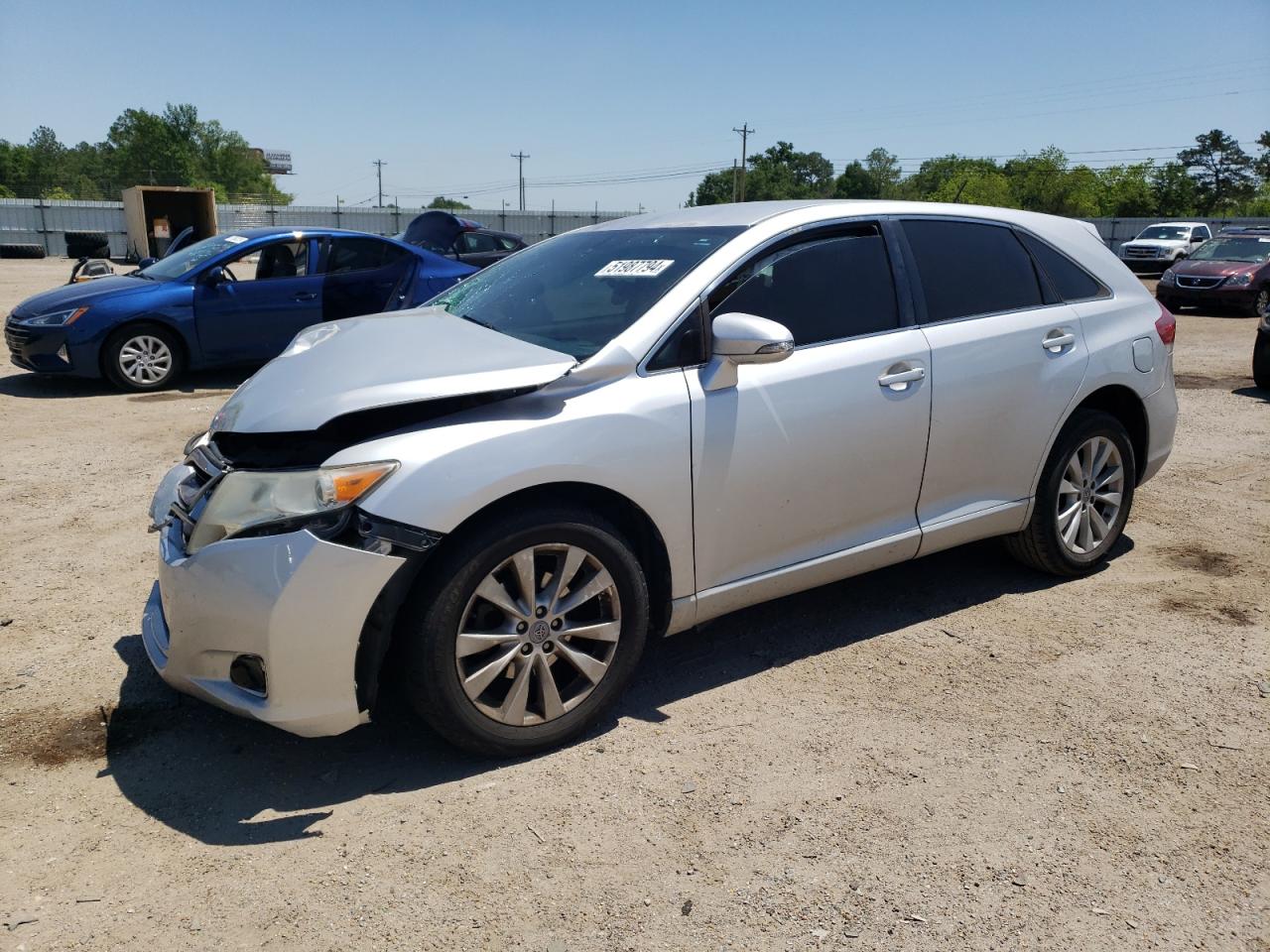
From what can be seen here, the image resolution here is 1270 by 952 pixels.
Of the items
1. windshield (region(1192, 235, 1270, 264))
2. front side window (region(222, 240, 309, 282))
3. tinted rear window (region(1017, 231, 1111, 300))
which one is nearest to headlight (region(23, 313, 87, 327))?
front side window (region(222, 240, 309, 282))

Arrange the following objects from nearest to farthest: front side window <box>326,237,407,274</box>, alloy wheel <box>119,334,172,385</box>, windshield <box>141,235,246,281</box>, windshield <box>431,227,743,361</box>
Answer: windshield <box>431,227,743,361</box> → alloy wheel <box>119,334,172,385</box> → windshield <box>141,235,246,281</box> → front side window <box>326,237,407,274</box>

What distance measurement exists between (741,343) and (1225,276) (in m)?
18.3

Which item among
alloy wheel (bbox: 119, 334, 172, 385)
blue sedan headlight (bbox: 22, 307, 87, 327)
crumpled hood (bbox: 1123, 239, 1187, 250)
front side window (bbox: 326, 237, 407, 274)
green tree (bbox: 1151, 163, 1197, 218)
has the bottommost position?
alloy wheel (bbox: 119, 334, 172, 385)

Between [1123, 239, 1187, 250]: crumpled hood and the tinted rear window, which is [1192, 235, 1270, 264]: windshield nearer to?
[1123, 239, 1187, 250]: crumpled hood

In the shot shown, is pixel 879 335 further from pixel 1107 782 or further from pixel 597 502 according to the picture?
pixel 1107 782

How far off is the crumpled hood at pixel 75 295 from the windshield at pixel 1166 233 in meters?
30.2

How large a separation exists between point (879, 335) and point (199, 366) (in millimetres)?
7899

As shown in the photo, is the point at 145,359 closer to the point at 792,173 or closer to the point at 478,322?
the point at 478,322

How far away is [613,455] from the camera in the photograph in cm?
323

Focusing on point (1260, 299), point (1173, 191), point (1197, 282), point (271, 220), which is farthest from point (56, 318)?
point (1173, 191)

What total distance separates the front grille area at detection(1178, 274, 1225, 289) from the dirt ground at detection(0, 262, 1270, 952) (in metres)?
15.9

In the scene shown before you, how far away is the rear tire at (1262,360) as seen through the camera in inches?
395

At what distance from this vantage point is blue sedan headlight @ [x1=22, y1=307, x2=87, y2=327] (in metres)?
9.24

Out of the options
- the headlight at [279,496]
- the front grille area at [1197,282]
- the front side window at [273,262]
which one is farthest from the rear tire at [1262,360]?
the headlight at [279,496]
